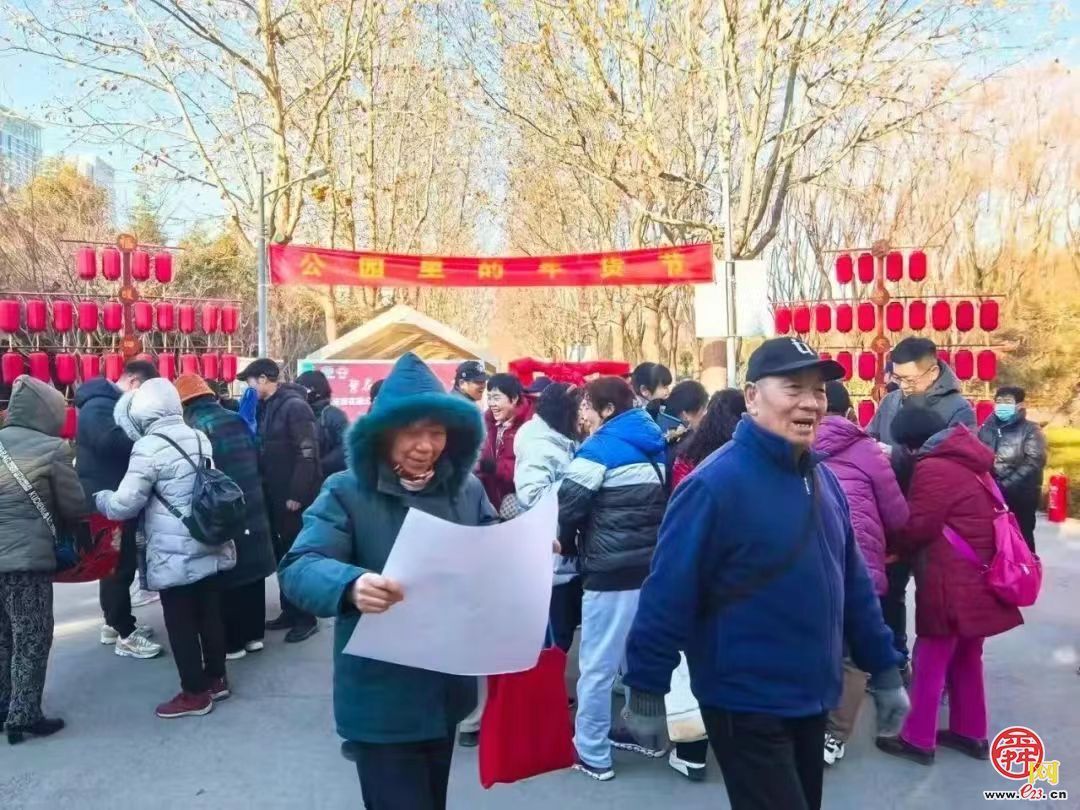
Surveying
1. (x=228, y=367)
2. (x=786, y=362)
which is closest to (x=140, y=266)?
(x=228, y=367)

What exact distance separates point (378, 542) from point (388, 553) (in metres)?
0.04

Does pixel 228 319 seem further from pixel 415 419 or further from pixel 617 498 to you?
pixel 415 419

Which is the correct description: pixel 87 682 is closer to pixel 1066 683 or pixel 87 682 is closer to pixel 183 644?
pixel 183 644

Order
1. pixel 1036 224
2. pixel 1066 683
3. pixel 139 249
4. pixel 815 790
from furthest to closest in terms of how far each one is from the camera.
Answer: pixel 1036 224 < pixel 139 249 < pixel 1066 683 < pixel 815 790

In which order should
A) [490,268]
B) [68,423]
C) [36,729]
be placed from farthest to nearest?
[490,268] → [68,423] → [36,729]

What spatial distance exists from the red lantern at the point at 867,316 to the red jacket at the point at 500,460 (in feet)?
22.9

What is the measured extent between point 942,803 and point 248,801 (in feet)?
9.02

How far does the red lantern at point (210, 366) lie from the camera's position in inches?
470

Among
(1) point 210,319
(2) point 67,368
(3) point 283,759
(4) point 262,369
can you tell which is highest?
(1) point 210,319

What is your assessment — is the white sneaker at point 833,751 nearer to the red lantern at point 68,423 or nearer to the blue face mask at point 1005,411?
the red lantern at point 68,423

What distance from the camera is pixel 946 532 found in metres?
3.67

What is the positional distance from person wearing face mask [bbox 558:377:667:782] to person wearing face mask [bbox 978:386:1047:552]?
155 inches

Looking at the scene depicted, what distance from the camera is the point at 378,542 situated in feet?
7.14

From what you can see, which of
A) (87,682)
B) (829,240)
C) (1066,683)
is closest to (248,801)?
(87,682)
